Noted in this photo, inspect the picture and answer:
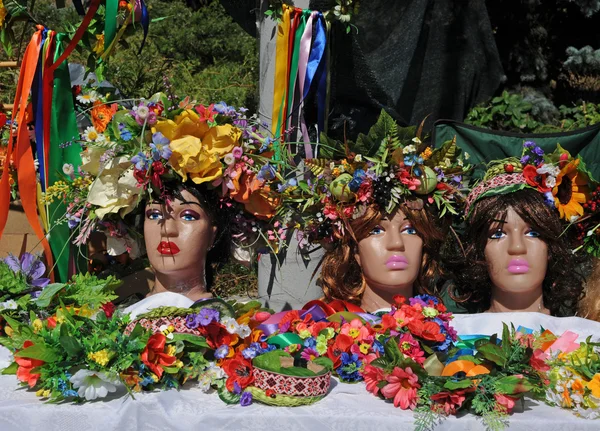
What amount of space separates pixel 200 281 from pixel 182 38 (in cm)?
339

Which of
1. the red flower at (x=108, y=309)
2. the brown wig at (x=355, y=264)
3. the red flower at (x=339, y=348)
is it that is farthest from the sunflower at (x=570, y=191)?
the red flower at (x=108, y=309)

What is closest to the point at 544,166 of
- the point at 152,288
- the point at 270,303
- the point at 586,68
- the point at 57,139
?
the point at 270,303

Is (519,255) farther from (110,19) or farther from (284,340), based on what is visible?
(110,19)

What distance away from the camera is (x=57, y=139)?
3.15 meters

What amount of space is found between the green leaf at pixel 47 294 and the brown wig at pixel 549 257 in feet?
4.99

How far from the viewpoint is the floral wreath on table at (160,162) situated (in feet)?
9.18

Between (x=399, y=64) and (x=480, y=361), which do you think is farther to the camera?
(x=399, y=64)

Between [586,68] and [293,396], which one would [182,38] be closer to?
[586,68]

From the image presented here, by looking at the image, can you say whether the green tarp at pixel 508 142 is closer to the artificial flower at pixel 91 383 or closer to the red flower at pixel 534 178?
the red flower at pixel 534 178

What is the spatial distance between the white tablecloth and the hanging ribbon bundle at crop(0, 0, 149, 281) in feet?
3.26

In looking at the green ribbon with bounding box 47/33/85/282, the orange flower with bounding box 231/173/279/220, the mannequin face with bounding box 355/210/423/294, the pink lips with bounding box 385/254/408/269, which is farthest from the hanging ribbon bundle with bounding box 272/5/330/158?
the green ribbon with bounding box 47/33/85/282

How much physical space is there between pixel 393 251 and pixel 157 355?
40.0 inches

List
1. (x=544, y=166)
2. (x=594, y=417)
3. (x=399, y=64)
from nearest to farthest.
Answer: (x=594, y=417), (x=544, y=166), (x=399, y=64)

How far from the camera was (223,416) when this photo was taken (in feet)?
7.01
